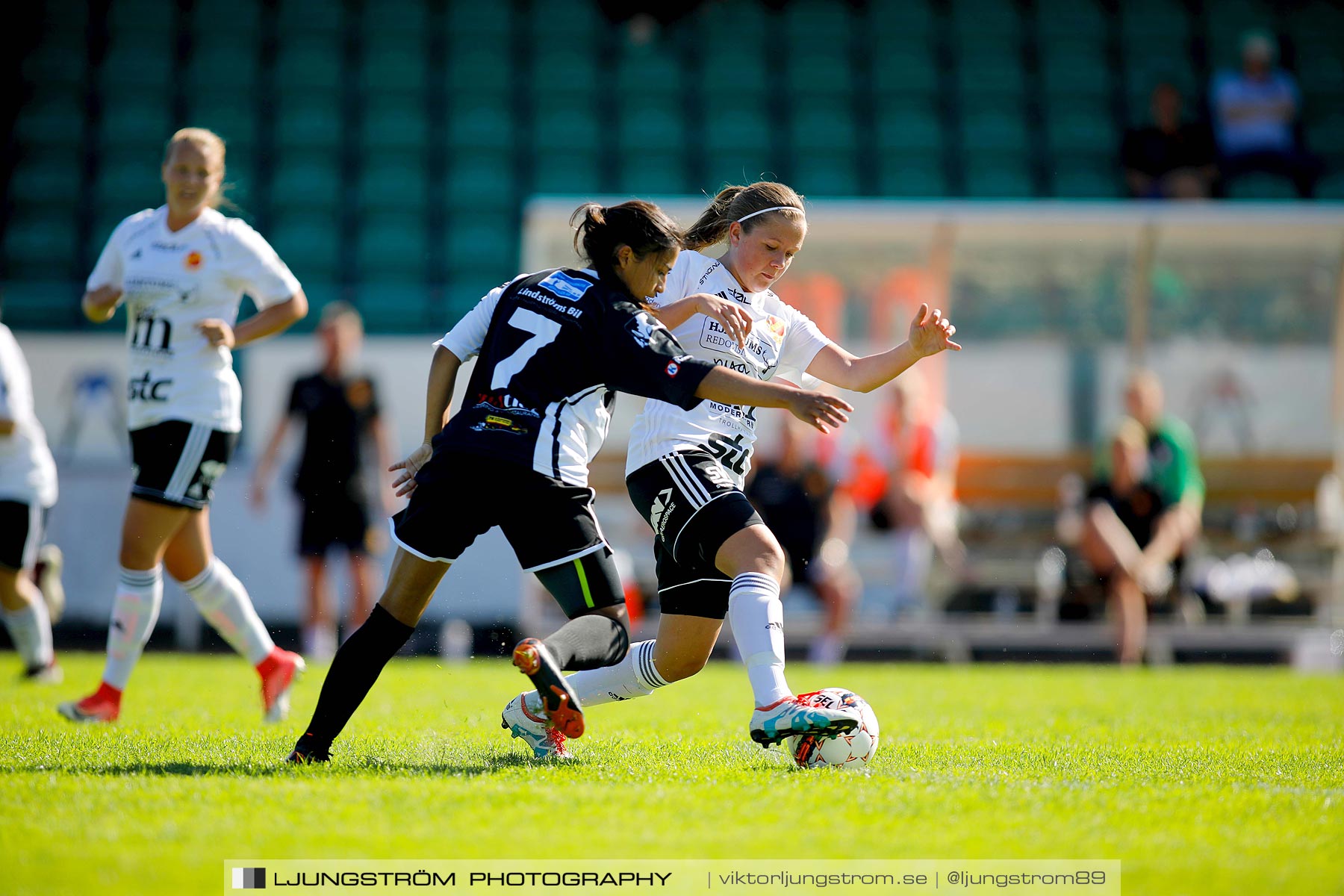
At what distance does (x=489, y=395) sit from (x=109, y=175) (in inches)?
498

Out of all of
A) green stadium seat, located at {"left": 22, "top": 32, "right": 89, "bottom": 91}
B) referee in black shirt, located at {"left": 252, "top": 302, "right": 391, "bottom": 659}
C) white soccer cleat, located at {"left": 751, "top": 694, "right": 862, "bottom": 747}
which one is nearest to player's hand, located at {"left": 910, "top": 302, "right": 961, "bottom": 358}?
white soccer cleat, located at {"left": 751, "top": 694, "right": 862, "bottom": 747}

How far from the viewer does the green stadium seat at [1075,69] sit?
16.5 meters

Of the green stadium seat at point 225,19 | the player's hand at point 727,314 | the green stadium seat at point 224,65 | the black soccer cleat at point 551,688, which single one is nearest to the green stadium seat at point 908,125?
the green stadium seat at point 224,65

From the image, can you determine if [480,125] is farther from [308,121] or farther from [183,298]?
[183,298]

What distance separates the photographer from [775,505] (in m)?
9.98

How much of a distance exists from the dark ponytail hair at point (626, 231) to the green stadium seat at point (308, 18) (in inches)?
542

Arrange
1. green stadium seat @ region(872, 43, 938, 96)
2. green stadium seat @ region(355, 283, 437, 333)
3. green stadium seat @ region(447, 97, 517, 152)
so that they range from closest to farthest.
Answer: green stadium seat @ region(355, 283, 437, 333)
green stadium seat @ region(447, 97, 517, 152)
green stadium seat @ region(872, 43, 938, 96)

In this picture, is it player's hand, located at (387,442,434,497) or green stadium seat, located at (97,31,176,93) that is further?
green stadium seat, located at (97,31,176,93)

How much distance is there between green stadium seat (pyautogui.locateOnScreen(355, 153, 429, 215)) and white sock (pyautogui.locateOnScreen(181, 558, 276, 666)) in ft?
33.0

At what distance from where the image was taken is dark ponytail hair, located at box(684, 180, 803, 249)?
4590mm

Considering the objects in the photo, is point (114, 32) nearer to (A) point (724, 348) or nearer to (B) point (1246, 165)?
(B) point (1246, 165)

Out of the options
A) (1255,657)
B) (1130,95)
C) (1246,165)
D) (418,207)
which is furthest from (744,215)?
(1130,95)

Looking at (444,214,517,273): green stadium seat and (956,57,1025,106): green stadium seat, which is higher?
(956,57,1025,106): green stadium seat

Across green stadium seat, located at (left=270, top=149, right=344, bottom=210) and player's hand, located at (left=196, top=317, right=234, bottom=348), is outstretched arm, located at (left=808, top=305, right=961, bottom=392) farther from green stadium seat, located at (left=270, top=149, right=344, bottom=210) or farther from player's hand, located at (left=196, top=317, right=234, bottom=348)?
green stadium seat, located at (left=270, top=149, right=344, bottom=210)
